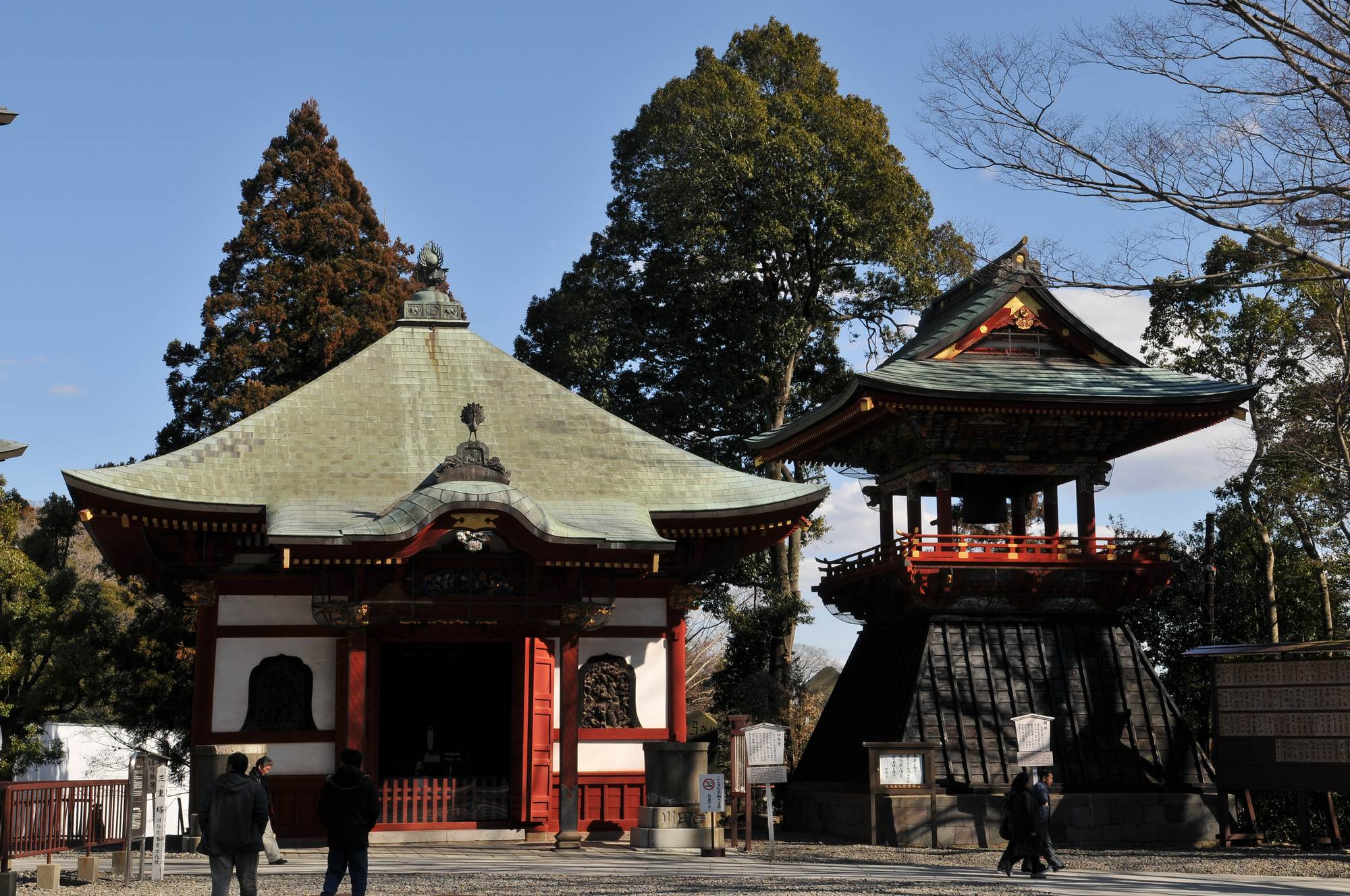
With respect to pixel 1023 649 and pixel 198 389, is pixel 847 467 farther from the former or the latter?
pixel 198 389

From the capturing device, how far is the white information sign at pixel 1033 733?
20.5 m

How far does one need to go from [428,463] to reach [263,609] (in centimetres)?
331

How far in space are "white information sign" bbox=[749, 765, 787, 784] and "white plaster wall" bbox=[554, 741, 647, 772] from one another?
12.2 feet

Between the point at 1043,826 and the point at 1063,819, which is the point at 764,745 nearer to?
the point at 1043,826

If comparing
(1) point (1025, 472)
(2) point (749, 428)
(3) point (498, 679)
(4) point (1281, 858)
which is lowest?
(4) point (1281, 858)

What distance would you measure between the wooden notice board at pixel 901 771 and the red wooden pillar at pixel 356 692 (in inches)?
294

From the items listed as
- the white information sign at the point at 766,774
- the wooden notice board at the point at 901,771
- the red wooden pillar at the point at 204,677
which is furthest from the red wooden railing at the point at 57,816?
the wooden notice board at the point at 901,771

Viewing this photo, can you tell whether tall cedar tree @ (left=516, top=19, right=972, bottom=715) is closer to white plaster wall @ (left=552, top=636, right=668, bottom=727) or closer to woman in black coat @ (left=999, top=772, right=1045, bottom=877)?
white plaster wall @ (left=552, top=636, right=668, bottom=727)

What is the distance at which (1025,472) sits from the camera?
976 inches

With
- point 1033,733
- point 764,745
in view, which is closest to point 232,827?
point 764,745

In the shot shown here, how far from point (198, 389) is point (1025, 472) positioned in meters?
18.5

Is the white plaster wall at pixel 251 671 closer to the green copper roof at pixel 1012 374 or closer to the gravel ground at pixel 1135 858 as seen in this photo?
the gravel ground at pixel 1135 858

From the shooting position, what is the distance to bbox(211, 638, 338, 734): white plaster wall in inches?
803

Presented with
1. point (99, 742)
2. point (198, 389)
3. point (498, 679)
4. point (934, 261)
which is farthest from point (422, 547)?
point (99, 742)
